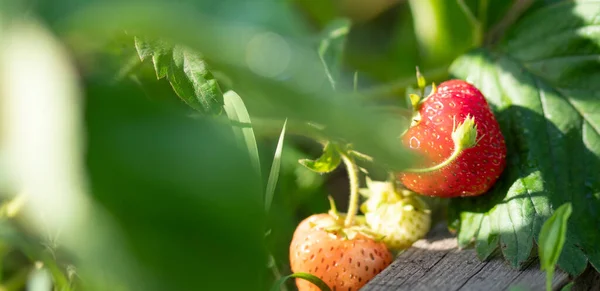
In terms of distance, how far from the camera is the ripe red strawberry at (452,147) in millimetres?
727

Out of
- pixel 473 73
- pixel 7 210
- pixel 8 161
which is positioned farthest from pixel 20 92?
pixel 473 73

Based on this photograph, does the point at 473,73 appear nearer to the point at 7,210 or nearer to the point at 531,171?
the point at 531,171

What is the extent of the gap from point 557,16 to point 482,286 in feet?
1.46

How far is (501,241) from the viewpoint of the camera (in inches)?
28.0

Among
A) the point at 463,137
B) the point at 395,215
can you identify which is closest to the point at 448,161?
the point at 463,137

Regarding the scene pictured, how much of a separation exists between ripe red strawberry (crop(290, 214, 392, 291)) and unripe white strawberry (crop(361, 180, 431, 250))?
0.03 meters

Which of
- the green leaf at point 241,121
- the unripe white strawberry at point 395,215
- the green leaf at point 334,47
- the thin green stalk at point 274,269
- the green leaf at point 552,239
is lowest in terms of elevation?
the thin green stalk at point 274,269

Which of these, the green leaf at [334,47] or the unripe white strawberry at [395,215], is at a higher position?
the green leaf at [334,47]

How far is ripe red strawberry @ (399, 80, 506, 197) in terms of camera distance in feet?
2.38

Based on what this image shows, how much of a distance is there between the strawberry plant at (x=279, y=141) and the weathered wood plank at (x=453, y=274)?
Result: 0.02 metres

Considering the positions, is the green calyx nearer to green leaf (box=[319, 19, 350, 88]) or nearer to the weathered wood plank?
the weathered wood plank

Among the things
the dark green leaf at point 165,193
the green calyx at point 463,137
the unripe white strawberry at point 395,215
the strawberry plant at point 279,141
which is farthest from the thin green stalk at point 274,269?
the dark green leaf at point 165,193

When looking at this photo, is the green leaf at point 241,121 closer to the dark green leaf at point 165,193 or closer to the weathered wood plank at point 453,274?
the weathered wood plank at point 453,274

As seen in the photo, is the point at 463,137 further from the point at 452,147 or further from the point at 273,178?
the point at 273,178
